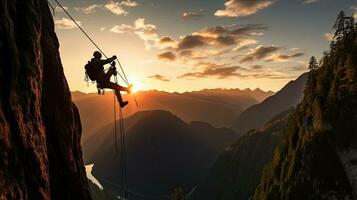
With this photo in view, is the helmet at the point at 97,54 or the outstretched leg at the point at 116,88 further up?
the helmet at the point at 97,54

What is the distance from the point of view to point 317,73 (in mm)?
121000

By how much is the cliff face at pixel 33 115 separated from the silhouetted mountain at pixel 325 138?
75.9m

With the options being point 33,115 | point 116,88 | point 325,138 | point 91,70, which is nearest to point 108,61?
point 91,70

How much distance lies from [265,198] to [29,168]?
110 meters

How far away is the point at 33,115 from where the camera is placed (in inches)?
743

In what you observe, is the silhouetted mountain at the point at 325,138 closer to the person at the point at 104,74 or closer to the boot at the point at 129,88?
the boot at the point at 129,88

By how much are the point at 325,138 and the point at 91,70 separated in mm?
87010

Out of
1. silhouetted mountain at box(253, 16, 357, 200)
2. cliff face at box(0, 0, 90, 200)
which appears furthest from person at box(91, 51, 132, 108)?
silhouetted mountain at box(253, 16, 357, 200)

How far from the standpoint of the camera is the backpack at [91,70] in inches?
947

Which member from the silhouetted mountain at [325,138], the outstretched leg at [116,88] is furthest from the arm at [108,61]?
the silhouetted mountain at [325,138]

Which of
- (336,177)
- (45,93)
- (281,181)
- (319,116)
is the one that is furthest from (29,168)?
(281,181)

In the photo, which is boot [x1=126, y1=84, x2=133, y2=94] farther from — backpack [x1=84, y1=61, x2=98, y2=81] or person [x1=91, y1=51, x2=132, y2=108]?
backpack [x1=84, y1=61, x2=98, y2=81]

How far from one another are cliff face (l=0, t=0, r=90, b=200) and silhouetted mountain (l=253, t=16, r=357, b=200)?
75909mm

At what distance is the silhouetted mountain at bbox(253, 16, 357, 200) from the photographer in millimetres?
90062
